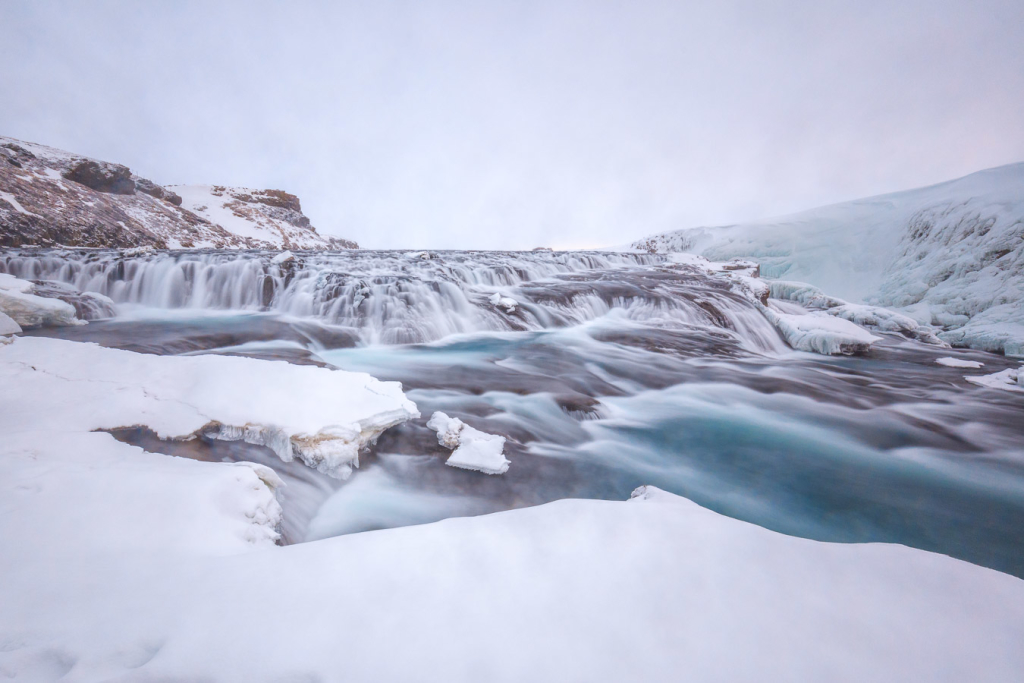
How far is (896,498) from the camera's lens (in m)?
2.69

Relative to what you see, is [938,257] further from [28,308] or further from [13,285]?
[13,285]

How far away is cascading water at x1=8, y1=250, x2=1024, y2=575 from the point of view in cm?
230

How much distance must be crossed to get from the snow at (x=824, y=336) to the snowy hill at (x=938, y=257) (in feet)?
11.4

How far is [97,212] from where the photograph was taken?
Answer: 15.9m

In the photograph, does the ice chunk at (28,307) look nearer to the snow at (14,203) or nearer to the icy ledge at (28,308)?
the icy ledge at (28,308)

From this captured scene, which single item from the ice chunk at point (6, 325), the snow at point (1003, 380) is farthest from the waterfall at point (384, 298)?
the ice chunk at point (6, 325)

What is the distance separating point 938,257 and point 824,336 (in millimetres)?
7052

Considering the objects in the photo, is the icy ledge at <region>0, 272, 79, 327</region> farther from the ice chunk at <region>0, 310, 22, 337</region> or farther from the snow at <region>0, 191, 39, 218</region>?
the snow at <region>0, 191, 39, 218</region>

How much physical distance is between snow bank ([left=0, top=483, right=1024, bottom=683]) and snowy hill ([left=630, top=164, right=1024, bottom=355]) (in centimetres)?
1083

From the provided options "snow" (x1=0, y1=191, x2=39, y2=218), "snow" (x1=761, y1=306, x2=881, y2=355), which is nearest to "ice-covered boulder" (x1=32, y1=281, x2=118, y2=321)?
"snow" (x1=0, y1=191, x2=39, y2=218)

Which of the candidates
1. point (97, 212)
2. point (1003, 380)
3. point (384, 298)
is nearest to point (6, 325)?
point (384, 298)

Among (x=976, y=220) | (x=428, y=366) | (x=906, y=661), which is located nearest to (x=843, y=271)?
(x=976, y=220)

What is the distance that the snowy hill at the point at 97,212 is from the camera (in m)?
12.6

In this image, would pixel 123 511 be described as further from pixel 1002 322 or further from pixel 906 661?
pixel 1002 322
